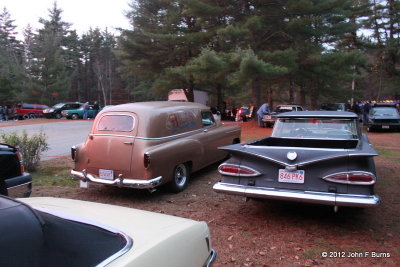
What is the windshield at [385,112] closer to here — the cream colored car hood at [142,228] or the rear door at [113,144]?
the rear door at [113,144]

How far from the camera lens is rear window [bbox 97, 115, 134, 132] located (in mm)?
6082

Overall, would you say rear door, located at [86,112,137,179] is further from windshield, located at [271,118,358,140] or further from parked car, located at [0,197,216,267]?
parked car, located at [0,197,216,267]

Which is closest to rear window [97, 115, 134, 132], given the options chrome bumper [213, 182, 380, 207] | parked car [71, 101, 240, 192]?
parked car [71, 101, 240, 192]

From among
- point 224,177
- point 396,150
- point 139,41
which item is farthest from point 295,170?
point 139,41

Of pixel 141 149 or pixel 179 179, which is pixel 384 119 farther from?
pixel 141 149

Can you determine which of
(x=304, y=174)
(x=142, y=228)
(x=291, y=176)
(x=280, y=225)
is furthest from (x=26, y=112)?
(x=142, y=228)

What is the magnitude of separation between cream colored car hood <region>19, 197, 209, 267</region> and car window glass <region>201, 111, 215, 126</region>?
532 cm

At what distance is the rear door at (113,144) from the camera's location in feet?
18.9

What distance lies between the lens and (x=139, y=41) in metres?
28.7

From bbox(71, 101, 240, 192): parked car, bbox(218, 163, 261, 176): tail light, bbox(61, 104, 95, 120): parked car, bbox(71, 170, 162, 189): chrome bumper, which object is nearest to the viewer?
bbox(218, 163, 261, 176): tail light

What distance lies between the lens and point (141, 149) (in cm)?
572

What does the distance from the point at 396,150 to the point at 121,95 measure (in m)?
62.3

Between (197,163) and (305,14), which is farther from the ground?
(305,14)

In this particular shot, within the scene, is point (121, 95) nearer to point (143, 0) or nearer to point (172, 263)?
point (143, 0)
